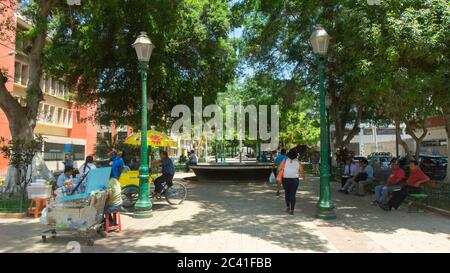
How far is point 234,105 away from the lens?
1911 inches

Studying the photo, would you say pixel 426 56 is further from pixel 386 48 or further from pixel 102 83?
pixel 102 83

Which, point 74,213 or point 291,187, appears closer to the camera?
point 74,213

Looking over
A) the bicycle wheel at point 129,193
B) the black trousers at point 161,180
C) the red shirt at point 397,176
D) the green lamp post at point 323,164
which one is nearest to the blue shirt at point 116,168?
the bicycle wheel at point 129,193

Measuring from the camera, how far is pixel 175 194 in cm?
1305

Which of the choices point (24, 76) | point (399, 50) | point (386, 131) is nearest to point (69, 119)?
point (24, 76)

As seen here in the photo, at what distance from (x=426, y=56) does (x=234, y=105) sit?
38587 millimetres

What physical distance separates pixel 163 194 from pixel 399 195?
6.70 metres

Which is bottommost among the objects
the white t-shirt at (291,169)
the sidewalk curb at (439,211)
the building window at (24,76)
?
the sidewalk curb at (439,211)

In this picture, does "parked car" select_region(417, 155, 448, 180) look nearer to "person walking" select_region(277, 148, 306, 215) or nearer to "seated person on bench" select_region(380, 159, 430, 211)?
"seated person on bench" select_region(380, 159, 430, 211)

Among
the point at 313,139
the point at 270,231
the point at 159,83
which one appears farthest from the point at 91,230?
the point at 313,139

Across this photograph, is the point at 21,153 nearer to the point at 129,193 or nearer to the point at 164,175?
the point at 129,193

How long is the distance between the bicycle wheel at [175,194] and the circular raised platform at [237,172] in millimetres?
7392

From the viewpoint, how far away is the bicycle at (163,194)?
1226cm

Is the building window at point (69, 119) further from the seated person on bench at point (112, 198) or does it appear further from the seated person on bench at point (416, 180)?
the seated person on bench at point (416, 180)
